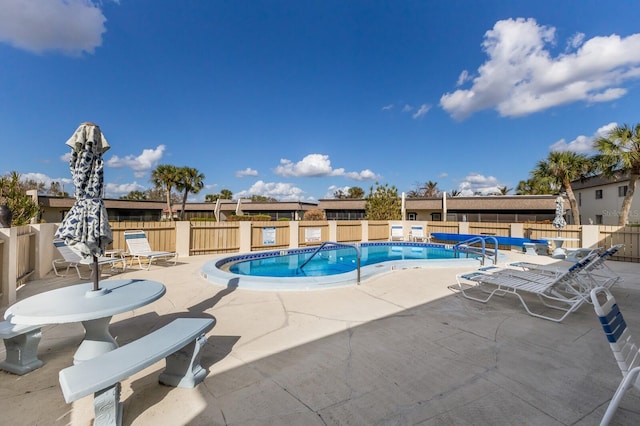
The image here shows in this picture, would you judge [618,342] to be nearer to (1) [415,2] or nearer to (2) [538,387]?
(2) [538,387]

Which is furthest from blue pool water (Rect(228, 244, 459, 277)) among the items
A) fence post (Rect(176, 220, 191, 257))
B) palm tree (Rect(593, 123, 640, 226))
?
palm tree (Rect(593, 123, 640, 226))

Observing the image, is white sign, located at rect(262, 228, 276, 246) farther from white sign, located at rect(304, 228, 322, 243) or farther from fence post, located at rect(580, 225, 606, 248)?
fence post, located at rect(580, 225, 606, 248)

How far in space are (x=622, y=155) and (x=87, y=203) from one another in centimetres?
2018

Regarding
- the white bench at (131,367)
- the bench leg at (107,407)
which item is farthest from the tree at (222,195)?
the bench leg at (107,407)

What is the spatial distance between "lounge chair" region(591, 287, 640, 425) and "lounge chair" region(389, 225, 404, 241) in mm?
14583

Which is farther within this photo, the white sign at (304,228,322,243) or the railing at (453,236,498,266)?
the white sign at (304,228,322,243)

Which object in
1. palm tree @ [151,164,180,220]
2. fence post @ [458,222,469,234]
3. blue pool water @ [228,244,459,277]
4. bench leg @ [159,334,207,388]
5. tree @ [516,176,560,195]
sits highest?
palm tree @ [151,164,180,220]

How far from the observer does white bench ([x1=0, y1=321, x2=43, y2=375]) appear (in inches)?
109

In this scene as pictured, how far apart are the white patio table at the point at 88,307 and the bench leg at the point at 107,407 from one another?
0.75 meters

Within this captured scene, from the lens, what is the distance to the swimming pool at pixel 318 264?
6.20 meters

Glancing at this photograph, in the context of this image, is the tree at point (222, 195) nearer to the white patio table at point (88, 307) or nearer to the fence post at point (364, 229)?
the fence post at point (364, 229)

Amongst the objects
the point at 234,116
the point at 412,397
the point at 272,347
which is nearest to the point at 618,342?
the point at 412,397

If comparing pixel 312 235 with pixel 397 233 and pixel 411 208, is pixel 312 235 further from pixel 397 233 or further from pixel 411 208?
pixel 411 208

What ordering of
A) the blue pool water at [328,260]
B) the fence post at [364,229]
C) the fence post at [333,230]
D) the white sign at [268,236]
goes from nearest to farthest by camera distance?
1. the blue pool water at [328,260]
2. the white sign at [268,236]
3. the fence post at [333,230]
4. the fence post at [364,229]
